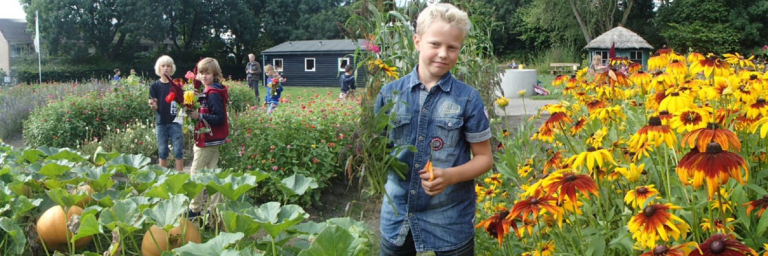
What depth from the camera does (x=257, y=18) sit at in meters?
35.9

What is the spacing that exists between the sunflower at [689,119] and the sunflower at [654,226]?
1.32 feet

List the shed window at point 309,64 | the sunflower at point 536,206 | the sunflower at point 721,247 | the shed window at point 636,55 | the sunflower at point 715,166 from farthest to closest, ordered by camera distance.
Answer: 1. the shed window at point 309,64
2. the shed window at point 636,55
3. the sunflower at point 536,206
4. the sunflower at point 715,166
5. the sunflower at point 721,247

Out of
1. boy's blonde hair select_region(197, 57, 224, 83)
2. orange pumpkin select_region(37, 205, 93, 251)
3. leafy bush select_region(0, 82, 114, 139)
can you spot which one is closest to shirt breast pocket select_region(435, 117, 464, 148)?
orange pumpkin select_region(37, 205, 93, 251)

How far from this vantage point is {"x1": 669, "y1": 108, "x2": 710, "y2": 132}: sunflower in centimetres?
176

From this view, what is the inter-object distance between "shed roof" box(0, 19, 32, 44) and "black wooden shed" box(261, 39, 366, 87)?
2078 centimetres

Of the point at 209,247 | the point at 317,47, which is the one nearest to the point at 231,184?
the point at 209,247

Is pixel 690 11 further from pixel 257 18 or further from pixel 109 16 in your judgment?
pixel 109 16

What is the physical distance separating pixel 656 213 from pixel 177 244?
192cm

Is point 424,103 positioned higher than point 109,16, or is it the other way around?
point 109,16

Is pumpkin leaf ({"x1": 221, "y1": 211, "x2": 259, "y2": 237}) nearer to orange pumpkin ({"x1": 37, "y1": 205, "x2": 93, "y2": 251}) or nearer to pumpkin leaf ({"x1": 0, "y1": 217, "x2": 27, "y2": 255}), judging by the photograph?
pumpkin leaf ({"x1": 0, "y1": 217, "x2": 27, "y2": 255})

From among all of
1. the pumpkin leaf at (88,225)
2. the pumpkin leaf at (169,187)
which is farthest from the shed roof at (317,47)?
the pumpkin leaf at (88,225)

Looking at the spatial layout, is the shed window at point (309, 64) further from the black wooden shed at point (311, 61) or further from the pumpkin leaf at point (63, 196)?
the pumpkin leaf at point (63, 196)

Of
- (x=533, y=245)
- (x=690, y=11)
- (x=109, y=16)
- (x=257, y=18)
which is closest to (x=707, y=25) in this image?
(x=690, y=11)

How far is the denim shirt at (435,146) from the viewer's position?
178 cm
